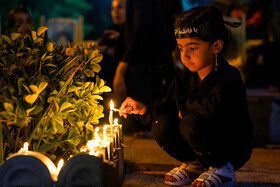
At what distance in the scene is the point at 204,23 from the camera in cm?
287

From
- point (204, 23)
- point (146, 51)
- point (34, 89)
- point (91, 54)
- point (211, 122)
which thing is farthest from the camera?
point (146, 51)

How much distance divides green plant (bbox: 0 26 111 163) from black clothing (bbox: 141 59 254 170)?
1.76 ft

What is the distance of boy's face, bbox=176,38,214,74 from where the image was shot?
2906mm

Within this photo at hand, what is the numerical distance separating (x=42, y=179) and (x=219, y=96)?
1.27 m

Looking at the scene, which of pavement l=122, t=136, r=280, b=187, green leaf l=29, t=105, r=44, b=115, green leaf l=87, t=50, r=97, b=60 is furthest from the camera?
pavement l=122, t=136, r=280, b=187

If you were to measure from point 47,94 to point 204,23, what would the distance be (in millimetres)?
1177

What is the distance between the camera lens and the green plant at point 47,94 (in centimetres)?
235

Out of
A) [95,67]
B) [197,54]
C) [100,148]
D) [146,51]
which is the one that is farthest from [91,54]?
[146,51]

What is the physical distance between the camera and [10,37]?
2.50 m

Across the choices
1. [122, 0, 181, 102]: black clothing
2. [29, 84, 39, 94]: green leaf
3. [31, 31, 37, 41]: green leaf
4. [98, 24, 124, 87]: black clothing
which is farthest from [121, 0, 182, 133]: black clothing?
[29, 84, 39, 94]: green leaf

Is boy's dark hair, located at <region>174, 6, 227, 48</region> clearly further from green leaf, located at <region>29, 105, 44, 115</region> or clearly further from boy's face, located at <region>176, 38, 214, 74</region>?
green leaf, located at <region>29, 105, 44, 115</region>

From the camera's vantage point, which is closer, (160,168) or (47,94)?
(47,94)

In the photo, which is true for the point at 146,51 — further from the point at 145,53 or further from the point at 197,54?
the point at 197,54

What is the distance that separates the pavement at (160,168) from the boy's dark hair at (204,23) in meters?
0.97
